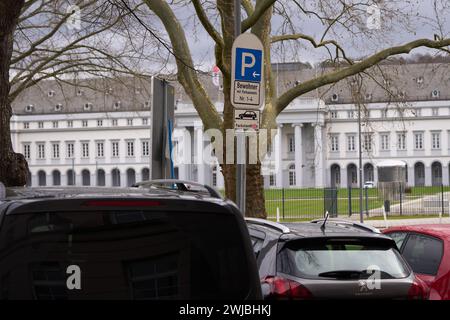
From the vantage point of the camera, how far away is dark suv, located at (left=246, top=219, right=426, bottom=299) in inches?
270

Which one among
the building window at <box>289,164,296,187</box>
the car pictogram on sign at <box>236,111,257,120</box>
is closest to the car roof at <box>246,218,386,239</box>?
the car pictogram on sign at <box>236,111,257,120</box>

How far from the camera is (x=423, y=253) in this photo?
366 inches

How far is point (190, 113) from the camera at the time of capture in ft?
419

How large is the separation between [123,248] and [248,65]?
663 cm

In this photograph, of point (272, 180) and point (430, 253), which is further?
point (272, 180)

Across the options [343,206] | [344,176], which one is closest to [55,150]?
[344,176]

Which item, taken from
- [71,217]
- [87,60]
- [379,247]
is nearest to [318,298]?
[379,247]

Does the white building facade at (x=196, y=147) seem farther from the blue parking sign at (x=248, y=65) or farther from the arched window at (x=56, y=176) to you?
the blue parking sign at (x=248, y=65)

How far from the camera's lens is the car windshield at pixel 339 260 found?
23.0ft

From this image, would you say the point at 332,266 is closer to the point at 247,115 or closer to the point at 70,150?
the point at 247,115

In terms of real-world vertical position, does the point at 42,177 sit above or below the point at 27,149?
below

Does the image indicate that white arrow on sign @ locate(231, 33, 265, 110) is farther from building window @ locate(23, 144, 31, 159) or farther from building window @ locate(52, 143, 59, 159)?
building window @ locate(23, 144, 31, 159)
